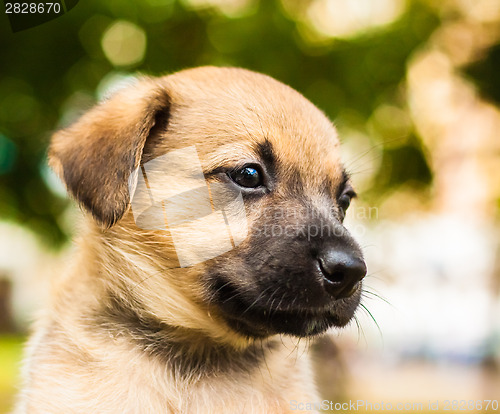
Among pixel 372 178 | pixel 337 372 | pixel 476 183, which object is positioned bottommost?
pixel 337 372

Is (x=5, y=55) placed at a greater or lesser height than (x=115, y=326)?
greater

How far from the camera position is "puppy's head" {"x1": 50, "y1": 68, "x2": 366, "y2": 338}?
2.61m

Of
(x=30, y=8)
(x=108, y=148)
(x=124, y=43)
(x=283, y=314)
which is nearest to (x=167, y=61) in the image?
(x=124, y=43)

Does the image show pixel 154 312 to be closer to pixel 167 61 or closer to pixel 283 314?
pixel 283 314

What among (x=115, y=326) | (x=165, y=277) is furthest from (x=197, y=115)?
(x=115, y=326)

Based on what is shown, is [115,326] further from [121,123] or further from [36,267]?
[36,267]

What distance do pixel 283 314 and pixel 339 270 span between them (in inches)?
15.2

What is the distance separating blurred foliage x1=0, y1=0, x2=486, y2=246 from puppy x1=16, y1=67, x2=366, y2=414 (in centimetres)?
272

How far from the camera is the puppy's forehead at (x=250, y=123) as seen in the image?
9.59 feet

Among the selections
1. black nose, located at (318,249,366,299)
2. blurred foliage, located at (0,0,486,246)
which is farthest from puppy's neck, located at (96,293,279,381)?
blurred foliage, located at (0,0,486,246)

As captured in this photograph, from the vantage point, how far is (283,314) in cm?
265

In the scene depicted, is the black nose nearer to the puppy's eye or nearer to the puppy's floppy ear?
the puppy's eye

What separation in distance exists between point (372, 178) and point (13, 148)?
14.7 ft

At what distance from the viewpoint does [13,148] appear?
5.92 m
